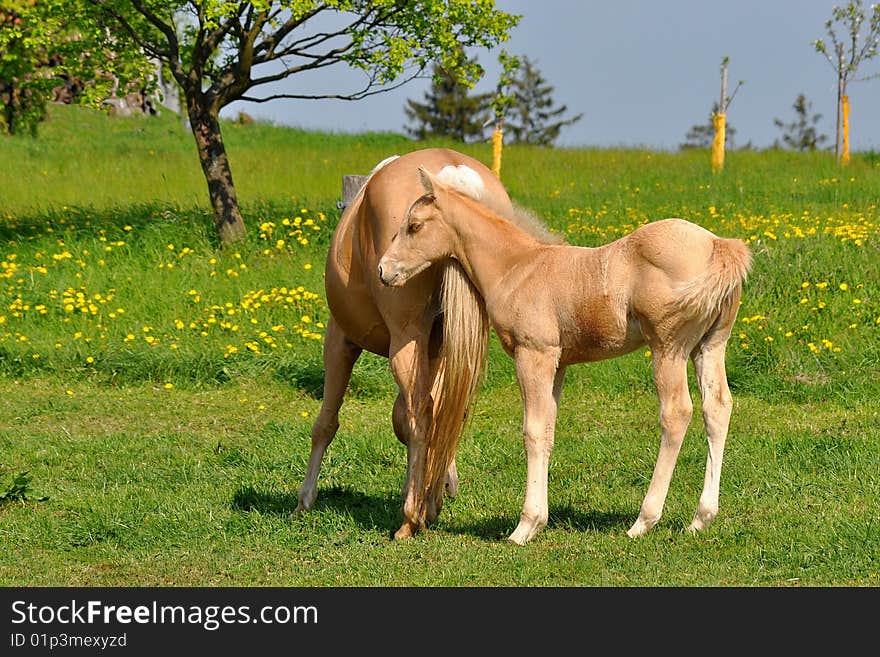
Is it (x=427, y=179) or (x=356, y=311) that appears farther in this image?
(x=356, y=311)

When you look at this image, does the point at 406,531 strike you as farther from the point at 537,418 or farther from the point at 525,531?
the point at 537,418

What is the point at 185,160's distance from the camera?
23047 millimetres

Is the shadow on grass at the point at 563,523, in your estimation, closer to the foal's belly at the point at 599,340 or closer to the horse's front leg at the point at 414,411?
the horse's front leg at the point at 414,411

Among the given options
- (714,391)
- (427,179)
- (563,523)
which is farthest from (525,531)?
(427,179)

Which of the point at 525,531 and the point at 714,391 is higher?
the point at 714,391

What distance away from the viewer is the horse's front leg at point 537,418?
17.6ft

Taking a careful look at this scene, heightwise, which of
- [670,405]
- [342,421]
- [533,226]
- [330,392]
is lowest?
[342,421]

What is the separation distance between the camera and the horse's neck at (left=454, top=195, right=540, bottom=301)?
5516mm

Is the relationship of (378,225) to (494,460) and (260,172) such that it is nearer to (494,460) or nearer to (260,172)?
(494,460)

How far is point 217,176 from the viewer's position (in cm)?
1466

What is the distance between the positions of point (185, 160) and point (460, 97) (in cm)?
2578

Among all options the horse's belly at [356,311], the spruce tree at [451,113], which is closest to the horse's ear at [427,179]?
the horse's belly at [356,311]

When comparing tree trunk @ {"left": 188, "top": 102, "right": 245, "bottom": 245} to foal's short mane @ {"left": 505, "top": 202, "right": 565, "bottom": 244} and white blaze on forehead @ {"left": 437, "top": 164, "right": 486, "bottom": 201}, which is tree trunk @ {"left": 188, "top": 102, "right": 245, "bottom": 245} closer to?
white blaze on forehead @ {"left": 437, "top": 164, "right": 486, "bottom": 201}

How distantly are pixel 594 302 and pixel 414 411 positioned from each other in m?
1.15
